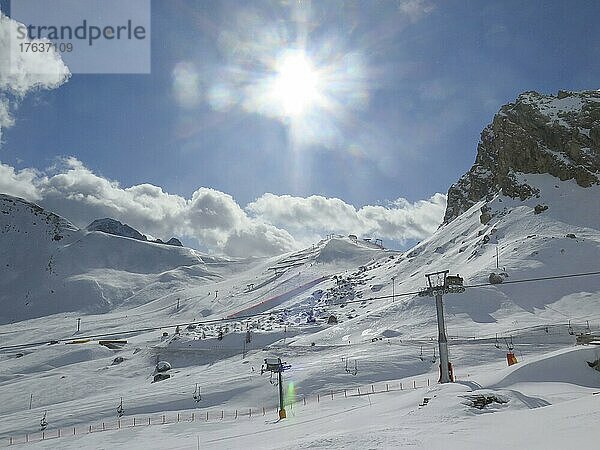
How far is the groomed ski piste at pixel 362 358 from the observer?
66.2 feet

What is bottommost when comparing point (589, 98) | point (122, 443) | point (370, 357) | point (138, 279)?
point (122, 443)

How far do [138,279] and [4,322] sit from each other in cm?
4323

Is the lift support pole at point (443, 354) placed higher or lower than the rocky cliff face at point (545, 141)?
lower

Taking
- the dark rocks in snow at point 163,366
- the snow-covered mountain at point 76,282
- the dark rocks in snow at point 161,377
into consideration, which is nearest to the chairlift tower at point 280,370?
the dark rocks in snow at point 161,377

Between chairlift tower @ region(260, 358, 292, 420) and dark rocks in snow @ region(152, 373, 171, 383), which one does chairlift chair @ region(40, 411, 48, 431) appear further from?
dark rocks in snow @ region(152, 373, 171, 383)

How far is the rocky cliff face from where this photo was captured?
10162cm

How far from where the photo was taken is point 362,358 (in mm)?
47781

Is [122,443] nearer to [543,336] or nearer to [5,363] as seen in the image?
[543,336]

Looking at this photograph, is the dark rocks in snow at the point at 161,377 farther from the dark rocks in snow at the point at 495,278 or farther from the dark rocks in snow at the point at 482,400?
the dark rocks in snow at the point at 495,278

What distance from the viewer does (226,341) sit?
2776 inches

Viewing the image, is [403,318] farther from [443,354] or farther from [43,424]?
[43,424]

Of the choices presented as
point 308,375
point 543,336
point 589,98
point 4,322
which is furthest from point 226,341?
point 4,322

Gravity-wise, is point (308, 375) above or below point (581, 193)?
below

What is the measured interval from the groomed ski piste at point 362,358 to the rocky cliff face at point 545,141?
135 inches
